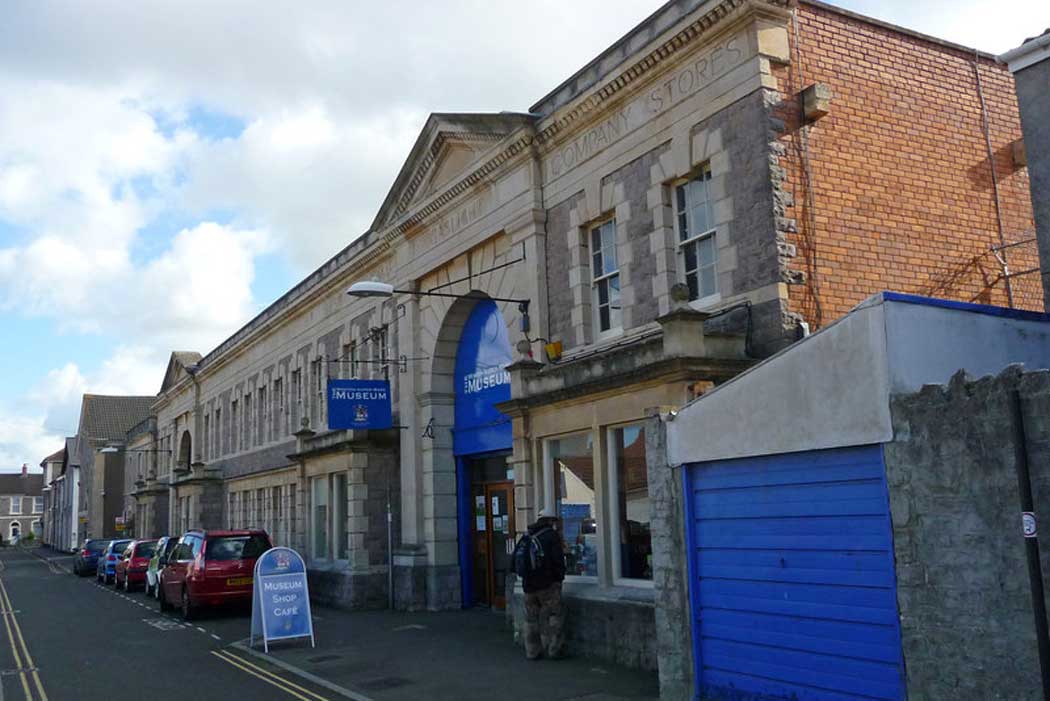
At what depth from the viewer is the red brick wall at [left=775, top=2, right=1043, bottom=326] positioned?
11555mm

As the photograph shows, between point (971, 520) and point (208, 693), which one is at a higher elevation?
point (971, 520)

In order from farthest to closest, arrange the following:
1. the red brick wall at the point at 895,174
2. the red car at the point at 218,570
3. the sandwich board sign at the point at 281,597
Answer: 1. the red car at the point at 218,570
2. the sandwich board sign at the point at 281,597
3. the red brick wall at the point at 895,174

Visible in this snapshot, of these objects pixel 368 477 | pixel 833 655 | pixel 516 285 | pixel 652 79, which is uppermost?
pixel 652 79

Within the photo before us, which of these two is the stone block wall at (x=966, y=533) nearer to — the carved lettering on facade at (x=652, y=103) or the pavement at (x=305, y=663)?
the pavement at (x=305, y=663)

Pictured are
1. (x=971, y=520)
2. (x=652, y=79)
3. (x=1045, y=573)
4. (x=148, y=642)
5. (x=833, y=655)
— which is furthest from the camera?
(x=148, y=642)

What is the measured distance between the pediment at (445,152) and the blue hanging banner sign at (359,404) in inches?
151

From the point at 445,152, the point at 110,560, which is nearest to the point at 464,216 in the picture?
the point at 445,152

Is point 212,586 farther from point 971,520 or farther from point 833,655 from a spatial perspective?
point 971,520

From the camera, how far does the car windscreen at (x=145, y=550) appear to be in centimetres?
3091

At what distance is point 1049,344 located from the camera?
8109mm

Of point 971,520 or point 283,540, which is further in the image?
point 283,540

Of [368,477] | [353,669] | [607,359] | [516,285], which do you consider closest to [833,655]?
[607,359]

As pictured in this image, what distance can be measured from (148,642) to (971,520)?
14.5m

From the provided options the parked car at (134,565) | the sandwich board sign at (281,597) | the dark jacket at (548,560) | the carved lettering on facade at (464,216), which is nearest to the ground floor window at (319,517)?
the carved lettering on facade at (464,216)
